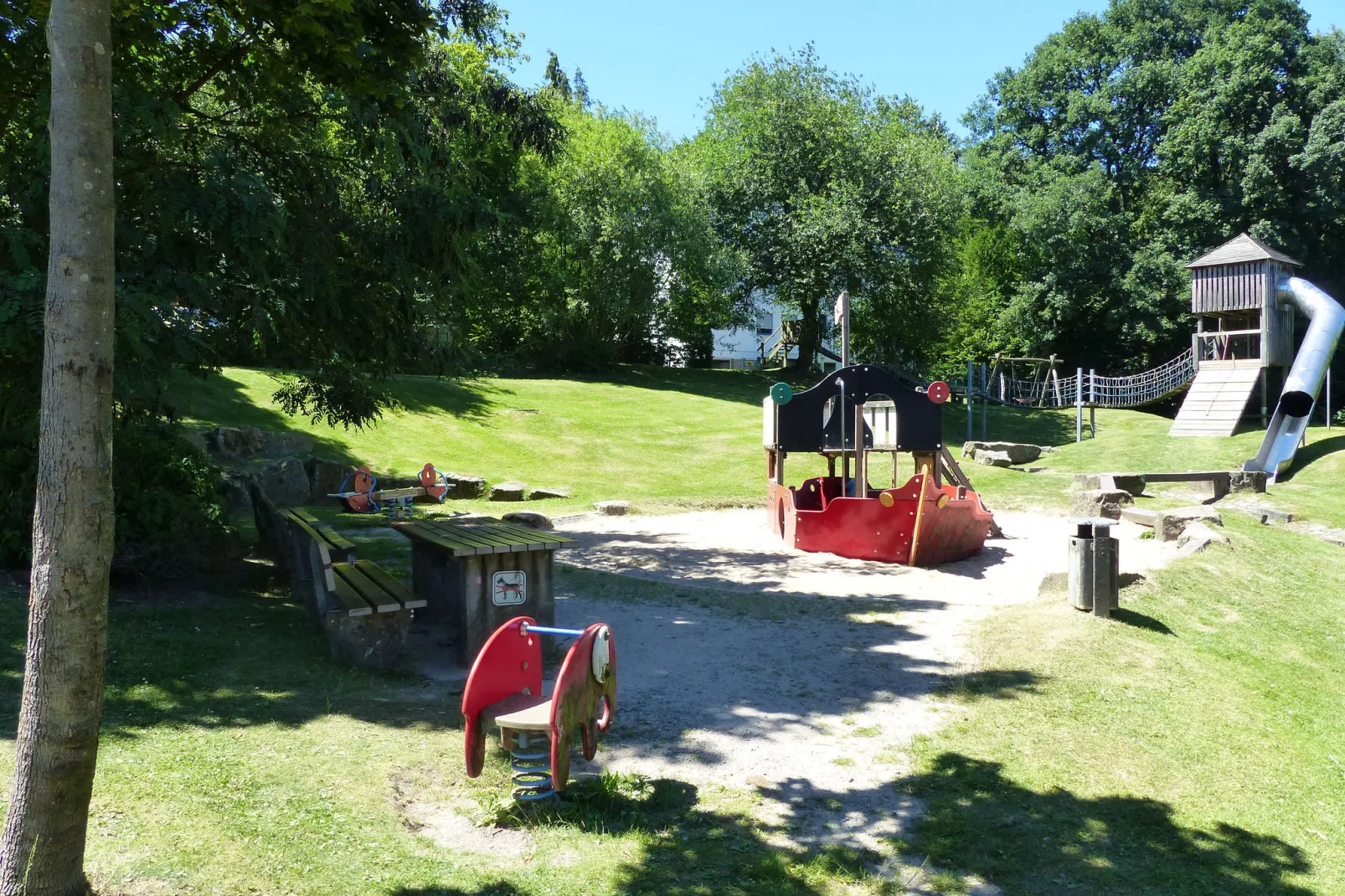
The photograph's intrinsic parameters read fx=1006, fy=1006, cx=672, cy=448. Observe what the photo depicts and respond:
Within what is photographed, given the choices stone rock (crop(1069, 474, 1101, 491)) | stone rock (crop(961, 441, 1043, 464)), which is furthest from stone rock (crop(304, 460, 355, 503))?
stone rock (crop(961, 441, 1043, 464))

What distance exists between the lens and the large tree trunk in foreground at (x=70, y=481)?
3.35 m

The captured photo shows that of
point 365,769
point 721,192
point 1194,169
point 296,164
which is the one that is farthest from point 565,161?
point 365,769

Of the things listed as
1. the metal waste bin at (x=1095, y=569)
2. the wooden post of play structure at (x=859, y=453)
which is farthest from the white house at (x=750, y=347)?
the metal waste bin at (x=1095, y=569)

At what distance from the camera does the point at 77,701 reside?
3.45 metres

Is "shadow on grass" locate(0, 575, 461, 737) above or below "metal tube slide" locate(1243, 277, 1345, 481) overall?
below

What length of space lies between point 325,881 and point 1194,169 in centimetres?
4124

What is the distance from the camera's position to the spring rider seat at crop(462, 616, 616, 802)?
15.6ft

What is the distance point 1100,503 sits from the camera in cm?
1595

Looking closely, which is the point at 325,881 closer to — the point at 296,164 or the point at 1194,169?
the point at 296,164

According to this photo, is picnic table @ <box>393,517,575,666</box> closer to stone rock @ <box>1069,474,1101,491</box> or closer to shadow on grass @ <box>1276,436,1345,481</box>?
stone rock @ <box>1069,474,1101,491</box>

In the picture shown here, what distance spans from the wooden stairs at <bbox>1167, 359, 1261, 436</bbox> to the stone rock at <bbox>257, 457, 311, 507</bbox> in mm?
22582

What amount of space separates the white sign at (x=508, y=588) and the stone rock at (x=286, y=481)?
966 centimetres

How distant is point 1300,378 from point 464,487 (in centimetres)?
2022

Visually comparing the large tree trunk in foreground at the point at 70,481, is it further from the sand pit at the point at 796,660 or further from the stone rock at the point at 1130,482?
the stone rock at the point at 1130,482
